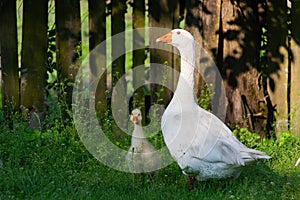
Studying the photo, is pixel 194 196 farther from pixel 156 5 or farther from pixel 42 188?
pixel 156 5

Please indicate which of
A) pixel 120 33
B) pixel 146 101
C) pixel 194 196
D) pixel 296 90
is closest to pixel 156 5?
pixel 120 33

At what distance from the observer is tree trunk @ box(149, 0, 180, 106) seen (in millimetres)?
7730

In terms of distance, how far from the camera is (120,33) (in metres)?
7.81

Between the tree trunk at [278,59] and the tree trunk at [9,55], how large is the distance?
276 cm

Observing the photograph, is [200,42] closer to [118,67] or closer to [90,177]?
[118,67]

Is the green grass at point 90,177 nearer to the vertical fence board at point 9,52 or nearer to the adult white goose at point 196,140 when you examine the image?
the adult white goose at point 196,140

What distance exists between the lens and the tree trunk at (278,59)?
7.71m

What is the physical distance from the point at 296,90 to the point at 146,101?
66.8 inches

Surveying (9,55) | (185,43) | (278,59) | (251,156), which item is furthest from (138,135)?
(278,59)

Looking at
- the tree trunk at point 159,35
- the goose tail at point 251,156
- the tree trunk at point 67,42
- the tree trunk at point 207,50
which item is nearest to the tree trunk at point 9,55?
the tree trunk at point 67,42

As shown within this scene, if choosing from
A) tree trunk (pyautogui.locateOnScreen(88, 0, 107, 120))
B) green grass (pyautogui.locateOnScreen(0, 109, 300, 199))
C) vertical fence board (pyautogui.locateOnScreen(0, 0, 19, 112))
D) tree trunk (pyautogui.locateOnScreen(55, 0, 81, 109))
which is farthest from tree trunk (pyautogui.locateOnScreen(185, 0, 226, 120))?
vertical fence board (pyautogui.locateOnScreen(0, 0, 19, 112))

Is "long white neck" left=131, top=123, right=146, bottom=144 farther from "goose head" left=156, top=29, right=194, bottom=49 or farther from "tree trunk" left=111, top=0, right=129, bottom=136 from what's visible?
"tree trunk" left=111, top=0, right=129, bottom=136

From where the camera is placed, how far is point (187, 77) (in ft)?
21.6

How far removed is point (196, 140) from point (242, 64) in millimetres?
1774
